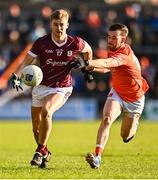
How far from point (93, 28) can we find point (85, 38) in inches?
23.2

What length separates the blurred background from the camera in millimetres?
31703

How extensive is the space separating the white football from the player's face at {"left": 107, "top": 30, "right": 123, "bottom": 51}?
1225 millimetres

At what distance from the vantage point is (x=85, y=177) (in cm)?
1042

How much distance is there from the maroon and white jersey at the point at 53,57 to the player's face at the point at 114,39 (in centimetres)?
74

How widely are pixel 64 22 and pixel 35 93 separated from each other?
1329 mm

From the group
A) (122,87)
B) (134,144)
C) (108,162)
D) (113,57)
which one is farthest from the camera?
(134,144)

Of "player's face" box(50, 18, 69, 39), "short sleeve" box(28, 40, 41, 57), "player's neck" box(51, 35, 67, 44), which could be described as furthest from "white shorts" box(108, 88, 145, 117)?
"short sleeve" box(28, 40, 41, 57)

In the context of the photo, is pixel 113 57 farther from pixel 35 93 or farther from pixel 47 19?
pixel 47 19

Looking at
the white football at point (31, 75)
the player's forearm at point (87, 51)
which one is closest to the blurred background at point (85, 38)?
the player's forearm at point (87, 51)

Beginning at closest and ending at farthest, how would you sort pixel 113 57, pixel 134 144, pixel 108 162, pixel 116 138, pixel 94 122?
pixel 113 57 < pixel 108 162 < pixel 134 144 < pixel 116 138 < pixel 94 122

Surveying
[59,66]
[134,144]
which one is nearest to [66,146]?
[134,144]

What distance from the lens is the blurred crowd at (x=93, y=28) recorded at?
32031 mm

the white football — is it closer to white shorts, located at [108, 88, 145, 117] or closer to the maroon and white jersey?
the maroon and white jersey

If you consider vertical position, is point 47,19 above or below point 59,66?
below
